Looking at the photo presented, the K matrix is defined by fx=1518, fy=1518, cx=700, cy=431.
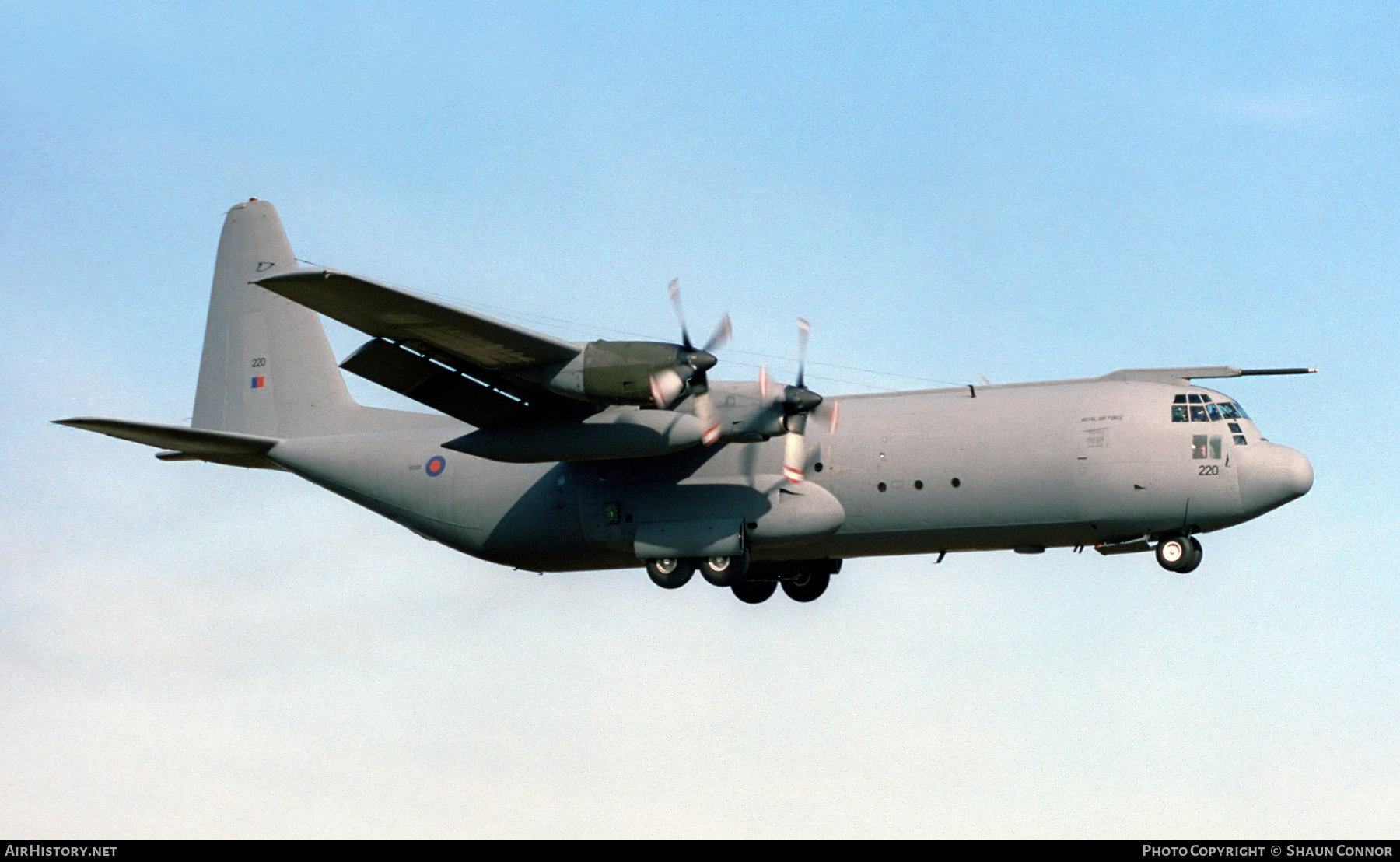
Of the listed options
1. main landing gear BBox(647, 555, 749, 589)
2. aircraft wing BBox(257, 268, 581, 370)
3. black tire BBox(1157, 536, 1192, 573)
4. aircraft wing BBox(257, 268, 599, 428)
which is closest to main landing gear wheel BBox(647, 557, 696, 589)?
main landing gear BBox(647, 555, 749, 589)

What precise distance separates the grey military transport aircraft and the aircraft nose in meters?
0.03

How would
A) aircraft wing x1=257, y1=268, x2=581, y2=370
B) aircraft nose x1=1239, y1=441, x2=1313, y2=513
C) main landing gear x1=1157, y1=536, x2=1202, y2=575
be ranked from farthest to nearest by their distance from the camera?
1. main landing gear x1=1157, y1=536, x2=1202, y2=575
2. aircraft nose x1=1239, y1=441, x2=1313, y2=513
3. aircraft wing x1=257, y1=268, x2=581, y2=370

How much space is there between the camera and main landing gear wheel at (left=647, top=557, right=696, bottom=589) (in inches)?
875

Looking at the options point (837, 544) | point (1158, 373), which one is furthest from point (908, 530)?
point (1158, 373)

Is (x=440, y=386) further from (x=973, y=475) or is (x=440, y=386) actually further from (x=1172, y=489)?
(x=1172, y=489)

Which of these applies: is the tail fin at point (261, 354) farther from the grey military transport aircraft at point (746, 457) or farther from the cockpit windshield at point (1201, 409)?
the cockpit windshield at point (1201, 409)

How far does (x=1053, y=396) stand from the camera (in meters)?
21.4

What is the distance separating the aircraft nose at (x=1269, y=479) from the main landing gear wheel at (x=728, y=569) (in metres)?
6.90

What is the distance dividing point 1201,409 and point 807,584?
6997 mm

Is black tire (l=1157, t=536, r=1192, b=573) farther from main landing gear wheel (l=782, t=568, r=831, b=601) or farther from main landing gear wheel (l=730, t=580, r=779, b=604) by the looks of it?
main landing gear wheel (l=730, t=580, r=779, b=604)

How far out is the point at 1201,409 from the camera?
20.8 m

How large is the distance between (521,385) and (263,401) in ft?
23.7

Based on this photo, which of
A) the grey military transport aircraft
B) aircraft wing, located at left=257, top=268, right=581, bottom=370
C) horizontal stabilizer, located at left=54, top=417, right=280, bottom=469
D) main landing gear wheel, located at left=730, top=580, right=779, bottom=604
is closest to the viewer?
aircraft wing, located at left=257, top=268, right=581, bottom=370

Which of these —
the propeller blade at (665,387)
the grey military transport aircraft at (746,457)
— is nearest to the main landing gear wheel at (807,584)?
the grey military transport aircraft at (746,457)
